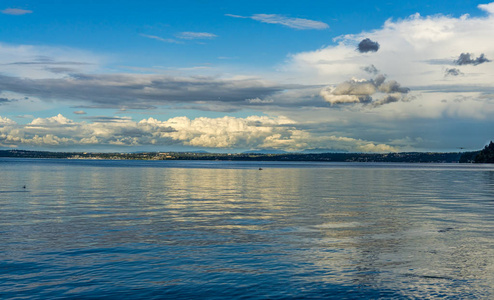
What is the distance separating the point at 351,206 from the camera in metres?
58.7

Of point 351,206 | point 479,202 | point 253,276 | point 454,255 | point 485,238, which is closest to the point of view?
point 253,276

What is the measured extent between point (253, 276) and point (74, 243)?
15410mm

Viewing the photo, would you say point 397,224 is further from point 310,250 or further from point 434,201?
point 434,201

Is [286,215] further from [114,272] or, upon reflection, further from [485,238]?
[114,272]

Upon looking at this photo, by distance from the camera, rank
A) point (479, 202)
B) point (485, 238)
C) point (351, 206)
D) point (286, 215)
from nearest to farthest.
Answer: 1. point (485, 238)
2. point (286, 215)
3. point (351, 206)
4. point (479, 202)

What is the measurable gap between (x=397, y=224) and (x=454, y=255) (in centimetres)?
A: 1332

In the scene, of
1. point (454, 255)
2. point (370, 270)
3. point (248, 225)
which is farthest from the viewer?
point (248, 225)

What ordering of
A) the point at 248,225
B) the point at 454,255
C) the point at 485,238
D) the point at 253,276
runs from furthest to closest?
the point at 248,225, the point at 485,238, the point at 454,255, the point at 253,276

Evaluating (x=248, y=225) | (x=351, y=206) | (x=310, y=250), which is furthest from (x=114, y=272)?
(x=351, y=206)

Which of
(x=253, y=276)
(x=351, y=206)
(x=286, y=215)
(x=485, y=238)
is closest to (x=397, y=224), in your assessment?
(x=485, y=238)

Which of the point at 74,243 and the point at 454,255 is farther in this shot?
the point at 74,243

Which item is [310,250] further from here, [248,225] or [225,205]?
[225,205]

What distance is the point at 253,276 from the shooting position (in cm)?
2464

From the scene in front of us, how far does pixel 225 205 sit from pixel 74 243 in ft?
93.9
